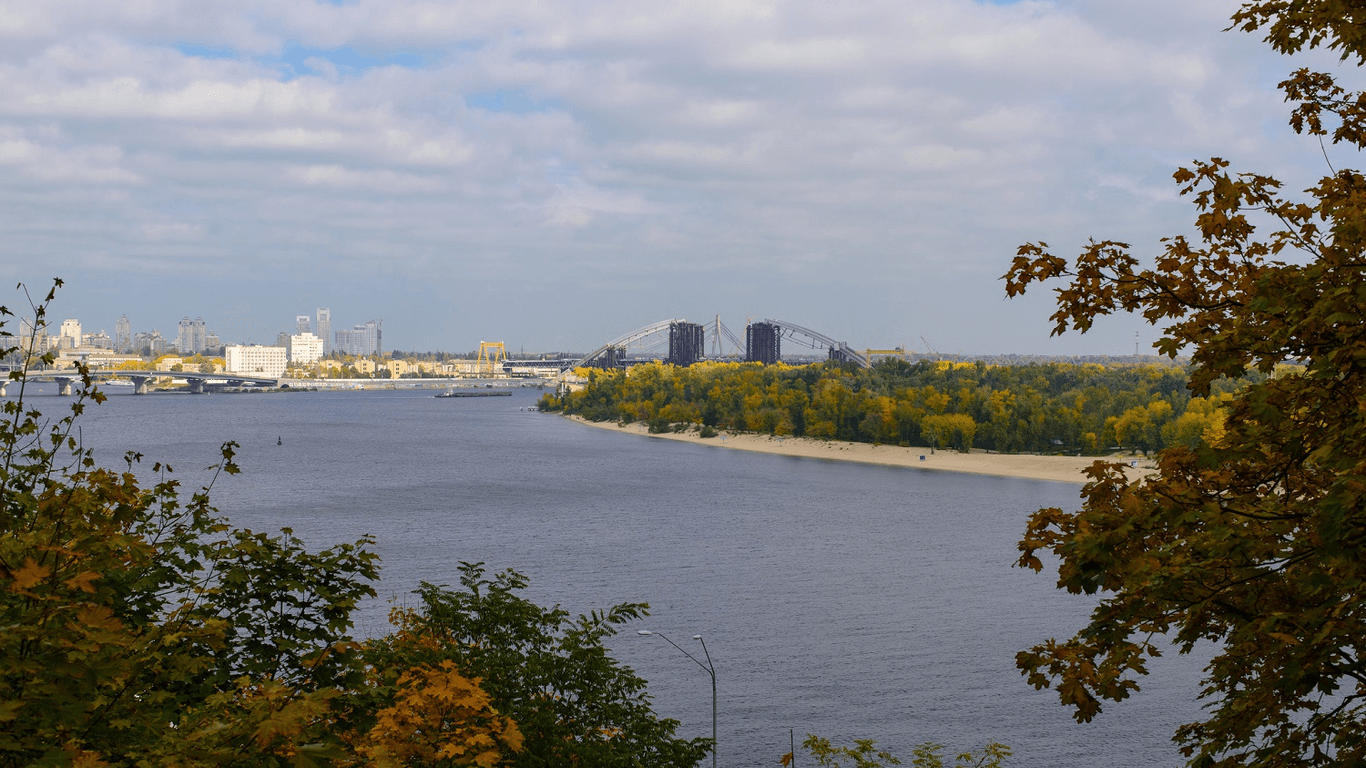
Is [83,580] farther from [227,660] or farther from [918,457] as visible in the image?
[918,457]

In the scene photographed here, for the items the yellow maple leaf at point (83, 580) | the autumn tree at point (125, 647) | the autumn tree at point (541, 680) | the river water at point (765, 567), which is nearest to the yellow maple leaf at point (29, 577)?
the autumn tree at point (125, 647)

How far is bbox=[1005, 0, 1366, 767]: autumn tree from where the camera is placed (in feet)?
14.7

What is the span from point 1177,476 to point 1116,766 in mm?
17781

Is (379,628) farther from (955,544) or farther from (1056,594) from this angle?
(955,544)

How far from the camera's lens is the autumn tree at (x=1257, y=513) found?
4.48 meters

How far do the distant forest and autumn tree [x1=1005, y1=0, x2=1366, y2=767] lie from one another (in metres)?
57.5

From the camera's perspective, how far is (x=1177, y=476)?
5.59 m

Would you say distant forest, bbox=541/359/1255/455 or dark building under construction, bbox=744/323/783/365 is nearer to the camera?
distant forest, bbox=541/359/1255/455

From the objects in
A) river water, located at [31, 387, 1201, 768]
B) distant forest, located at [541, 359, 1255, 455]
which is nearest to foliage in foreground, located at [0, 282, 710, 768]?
river water, located at [31, 387, 1201, 768]

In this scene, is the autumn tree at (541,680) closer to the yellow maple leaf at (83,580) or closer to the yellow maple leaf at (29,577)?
the yellow maple leaf at (83,580)

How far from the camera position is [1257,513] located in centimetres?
474

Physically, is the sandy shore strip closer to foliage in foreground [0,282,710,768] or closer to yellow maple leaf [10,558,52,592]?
foliage in foreground [0,282,710,768]

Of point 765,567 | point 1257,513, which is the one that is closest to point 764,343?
point 765,567

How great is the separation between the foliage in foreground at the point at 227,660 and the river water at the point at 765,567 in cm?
802
